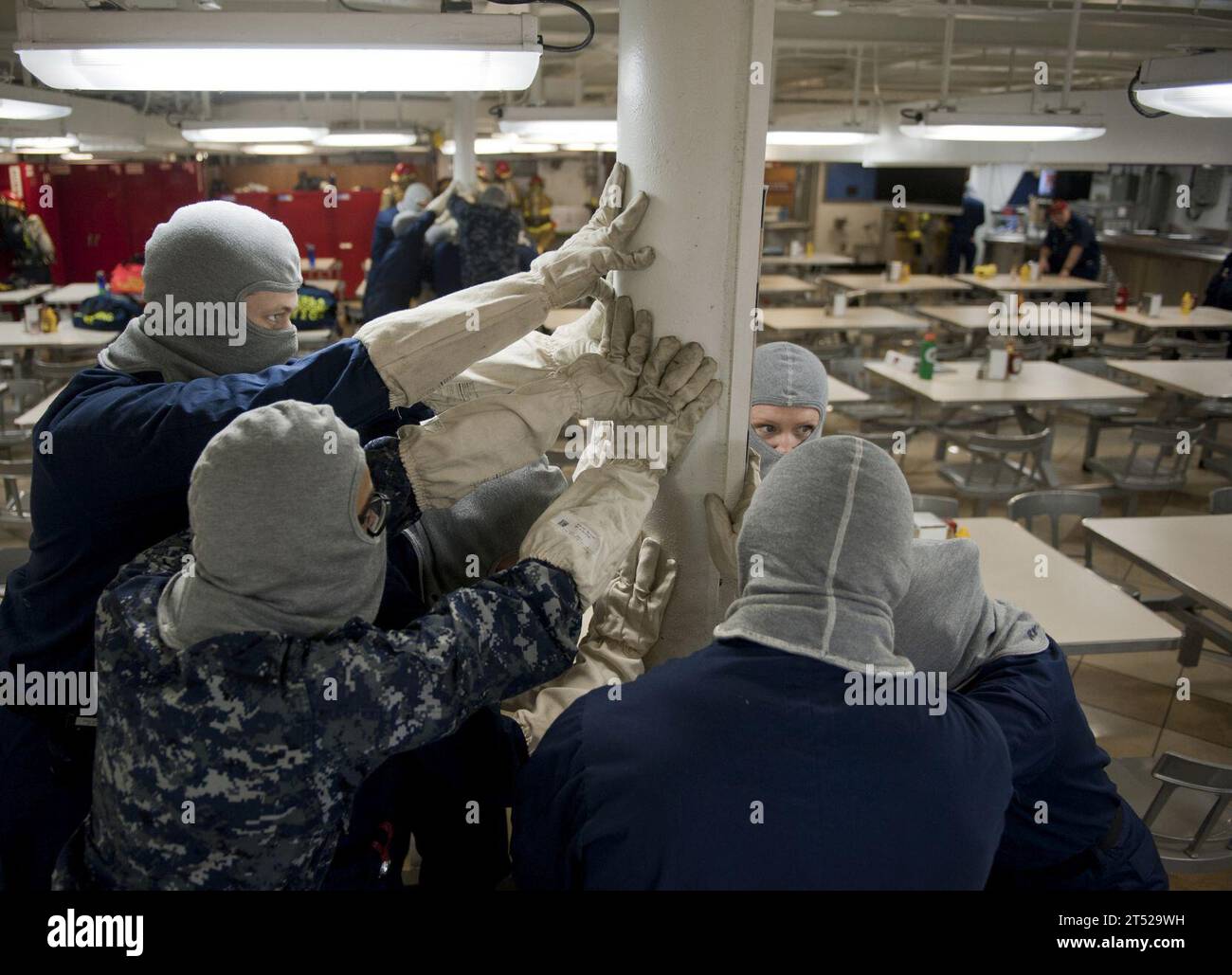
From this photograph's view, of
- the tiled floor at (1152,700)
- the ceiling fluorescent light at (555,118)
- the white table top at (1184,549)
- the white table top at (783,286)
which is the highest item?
the ceiling fluorescent light at (555,118)

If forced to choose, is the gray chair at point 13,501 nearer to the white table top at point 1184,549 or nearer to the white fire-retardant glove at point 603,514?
the white fire-retardant glove at point 603,514

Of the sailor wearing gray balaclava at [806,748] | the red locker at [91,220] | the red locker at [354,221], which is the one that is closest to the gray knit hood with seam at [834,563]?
the sailor wearing gray balaclava at [806,748]

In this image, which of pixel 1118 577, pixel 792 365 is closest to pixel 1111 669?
pixel 1118 577

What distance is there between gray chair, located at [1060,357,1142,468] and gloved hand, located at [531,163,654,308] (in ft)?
18.7

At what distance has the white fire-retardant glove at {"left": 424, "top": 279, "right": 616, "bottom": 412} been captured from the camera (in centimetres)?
219

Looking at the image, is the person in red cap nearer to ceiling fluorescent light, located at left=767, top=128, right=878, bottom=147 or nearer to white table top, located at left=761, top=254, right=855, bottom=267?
white table top, located at left=761, top=254, right=855, bottom=267

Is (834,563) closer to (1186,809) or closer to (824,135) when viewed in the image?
(1186,809)

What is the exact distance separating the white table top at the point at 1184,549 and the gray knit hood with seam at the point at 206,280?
3308 millimetres

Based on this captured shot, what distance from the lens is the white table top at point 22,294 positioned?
32.1ft

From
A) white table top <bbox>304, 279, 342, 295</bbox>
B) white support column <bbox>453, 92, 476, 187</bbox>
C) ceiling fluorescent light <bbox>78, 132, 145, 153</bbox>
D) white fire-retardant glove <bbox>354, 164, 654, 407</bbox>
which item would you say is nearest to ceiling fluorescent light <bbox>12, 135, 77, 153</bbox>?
ceiling fluorescent light <bbox>78, 132, 145, 153</bbox>

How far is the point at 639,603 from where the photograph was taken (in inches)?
85.4

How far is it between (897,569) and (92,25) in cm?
168
